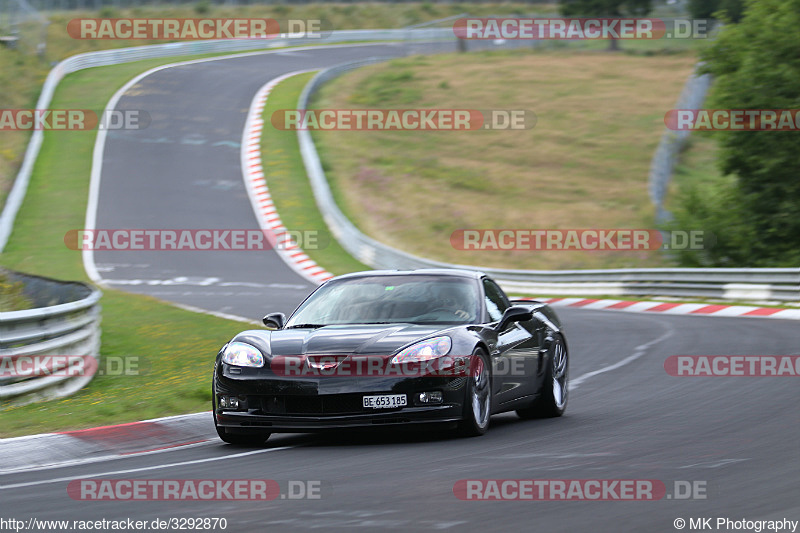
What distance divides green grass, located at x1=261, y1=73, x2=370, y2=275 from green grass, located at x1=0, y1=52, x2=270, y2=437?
551cm

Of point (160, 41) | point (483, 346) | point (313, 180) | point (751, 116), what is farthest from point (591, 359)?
point (160, 41)

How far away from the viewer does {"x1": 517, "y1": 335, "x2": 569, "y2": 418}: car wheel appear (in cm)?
1015

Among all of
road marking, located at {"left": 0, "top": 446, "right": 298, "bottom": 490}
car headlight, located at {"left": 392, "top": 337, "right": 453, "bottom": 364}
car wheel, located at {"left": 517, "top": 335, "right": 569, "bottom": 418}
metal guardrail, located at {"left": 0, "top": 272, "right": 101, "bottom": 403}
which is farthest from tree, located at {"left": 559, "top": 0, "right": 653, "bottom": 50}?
road marking, located at {"left": 0, "top": 446, "right": 298, "bottom": 490}

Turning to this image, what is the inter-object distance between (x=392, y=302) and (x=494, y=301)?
0.97 m

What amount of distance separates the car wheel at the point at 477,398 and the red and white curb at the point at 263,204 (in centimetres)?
1868

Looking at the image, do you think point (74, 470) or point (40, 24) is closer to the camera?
point (74, 470)

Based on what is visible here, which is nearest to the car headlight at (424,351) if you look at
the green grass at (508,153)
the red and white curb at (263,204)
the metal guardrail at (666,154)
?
the red and white curb at (263,204)

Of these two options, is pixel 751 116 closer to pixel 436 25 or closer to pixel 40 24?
pixel 40 24

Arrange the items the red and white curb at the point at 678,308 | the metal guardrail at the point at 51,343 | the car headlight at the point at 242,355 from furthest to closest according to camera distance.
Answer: the red and white curb at the point at 678,308
the metal guardrail at the point at 51,343
the car headlight at the point at 242,355

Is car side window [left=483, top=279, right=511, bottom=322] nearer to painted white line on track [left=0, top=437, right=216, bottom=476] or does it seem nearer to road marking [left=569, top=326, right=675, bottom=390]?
painted white line on track [left=0, top=437, right=216, bottom=476]

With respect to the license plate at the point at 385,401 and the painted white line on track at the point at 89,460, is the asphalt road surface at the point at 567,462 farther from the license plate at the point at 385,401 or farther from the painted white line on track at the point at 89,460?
the license plate at the point at 385,401

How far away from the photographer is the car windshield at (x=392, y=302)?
30.4 feet

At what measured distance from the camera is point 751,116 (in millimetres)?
27250

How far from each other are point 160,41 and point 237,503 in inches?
2348
